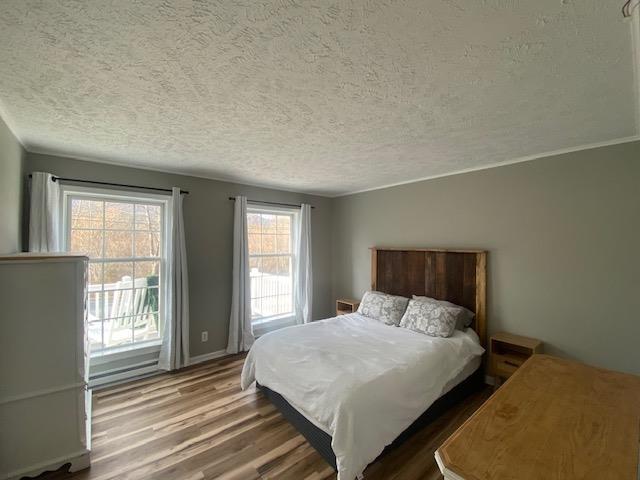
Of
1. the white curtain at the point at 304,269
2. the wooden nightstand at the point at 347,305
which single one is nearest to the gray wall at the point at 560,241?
the wooden nightstand at the point at 347,305

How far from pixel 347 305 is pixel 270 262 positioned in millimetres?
1411

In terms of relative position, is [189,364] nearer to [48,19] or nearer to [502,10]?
[48,19]

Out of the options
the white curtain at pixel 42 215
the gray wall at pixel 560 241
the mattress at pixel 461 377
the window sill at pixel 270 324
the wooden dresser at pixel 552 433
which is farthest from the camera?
the window sill at pixel 270 324

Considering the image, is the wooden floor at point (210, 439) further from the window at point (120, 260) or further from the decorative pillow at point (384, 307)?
the decorative pillow at point (384, 307)

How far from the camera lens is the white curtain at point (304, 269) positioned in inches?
170

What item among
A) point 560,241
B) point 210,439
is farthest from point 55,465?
point 560,241

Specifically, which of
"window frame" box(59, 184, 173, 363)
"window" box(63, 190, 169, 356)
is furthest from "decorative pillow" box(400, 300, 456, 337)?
"window" box(63, 190, 169, 356)

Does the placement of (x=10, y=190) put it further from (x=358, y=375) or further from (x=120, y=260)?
(x=358, y=375)

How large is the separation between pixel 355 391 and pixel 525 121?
2175 mm

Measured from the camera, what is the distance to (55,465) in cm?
173

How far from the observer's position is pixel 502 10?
957 millimetres

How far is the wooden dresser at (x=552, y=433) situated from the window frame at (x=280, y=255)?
3.29m

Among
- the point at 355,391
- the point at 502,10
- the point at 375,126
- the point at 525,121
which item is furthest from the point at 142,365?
the point at 525,121

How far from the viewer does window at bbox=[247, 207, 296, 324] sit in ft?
13.2
